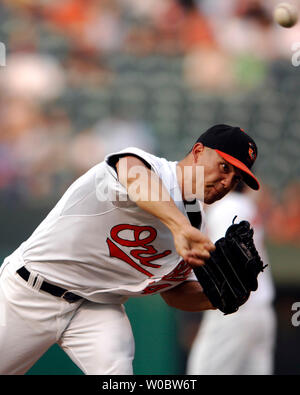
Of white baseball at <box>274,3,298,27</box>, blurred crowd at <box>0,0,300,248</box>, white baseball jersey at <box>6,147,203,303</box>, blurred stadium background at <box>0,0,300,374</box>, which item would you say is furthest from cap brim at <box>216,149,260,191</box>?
blurred crowd at <box>0,0,300,248</box>

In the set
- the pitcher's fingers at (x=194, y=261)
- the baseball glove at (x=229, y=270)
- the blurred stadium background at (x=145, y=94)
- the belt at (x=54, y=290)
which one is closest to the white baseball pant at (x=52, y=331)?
the belt at (x=54, y=290)

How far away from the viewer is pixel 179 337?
5.05 metres

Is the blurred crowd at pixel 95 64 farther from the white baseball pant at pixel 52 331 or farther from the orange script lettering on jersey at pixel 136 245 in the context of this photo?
the orange script lettering on jersey at pixel 136 245

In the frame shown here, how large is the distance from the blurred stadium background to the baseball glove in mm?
3063

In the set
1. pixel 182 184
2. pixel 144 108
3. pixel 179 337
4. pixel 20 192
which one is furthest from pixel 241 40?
pixel 182 184

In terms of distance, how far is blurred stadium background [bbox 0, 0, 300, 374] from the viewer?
6082 mm

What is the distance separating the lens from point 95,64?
23.8ft

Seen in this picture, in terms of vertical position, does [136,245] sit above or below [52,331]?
above

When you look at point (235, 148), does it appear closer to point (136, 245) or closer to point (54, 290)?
point (136, 245)

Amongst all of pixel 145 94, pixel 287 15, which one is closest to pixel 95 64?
pixel 145 94

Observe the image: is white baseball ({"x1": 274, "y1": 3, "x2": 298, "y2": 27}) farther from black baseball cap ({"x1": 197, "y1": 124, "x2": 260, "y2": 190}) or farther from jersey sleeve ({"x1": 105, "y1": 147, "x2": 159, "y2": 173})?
jersey sleeve ({"x1": 105, "y1": 147, "x2": 159, "y2": 173})

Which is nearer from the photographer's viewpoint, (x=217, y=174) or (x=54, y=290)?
(x=217, y=174)

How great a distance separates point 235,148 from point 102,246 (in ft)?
2.22

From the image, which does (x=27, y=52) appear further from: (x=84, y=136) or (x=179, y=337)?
(x=179, y=337)
